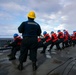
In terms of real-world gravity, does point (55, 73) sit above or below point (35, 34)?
below

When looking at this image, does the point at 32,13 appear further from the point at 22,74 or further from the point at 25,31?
the point at 22,74

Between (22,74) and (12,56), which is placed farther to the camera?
(12,56)

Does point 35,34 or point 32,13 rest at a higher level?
point 32,13

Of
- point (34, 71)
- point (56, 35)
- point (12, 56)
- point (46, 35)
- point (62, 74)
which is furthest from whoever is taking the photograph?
point (56, 35)

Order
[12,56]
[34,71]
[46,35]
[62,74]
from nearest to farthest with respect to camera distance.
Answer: [62,74], [34,71], [12,56], [46,35]

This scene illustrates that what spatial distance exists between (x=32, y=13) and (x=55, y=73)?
2346mm

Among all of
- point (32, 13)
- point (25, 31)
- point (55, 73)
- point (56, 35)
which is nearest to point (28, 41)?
point (25, 31)

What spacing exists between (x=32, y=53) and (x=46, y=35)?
329 inches

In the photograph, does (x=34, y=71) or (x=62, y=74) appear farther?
(x=34, y=71)

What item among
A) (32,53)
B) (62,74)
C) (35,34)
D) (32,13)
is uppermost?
(32,13)

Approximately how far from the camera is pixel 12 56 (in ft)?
36.1

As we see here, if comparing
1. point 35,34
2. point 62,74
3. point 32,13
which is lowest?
point 62,74

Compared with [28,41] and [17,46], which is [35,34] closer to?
[28,41]

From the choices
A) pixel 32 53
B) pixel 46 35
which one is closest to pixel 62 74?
pixel 32 53
